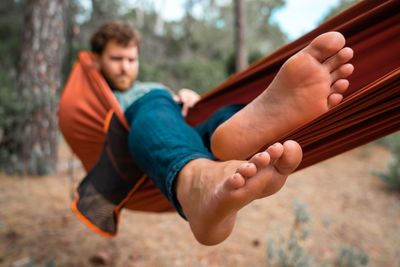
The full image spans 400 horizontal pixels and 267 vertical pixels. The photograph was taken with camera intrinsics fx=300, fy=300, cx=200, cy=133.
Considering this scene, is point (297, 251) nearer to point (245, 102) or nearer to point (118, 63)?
point (245, 102)

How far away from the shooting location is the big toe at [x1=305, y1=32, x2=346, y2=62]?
2.04 ft

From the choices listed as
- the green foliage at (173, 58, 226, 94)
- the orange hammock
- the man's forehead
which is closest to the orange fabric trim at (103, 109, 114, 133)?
the orange hammock

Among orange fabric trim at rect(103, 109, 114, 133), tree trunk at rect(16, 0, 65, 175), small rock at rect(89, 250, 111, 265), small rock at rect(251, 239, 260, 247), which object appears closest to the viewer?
orange fabric trim at rect(103, 109, 114, 133)

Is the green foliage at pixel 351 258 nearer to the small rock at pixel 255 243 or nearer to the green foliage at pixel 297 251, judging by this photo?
the green foliage at pixel 297 251

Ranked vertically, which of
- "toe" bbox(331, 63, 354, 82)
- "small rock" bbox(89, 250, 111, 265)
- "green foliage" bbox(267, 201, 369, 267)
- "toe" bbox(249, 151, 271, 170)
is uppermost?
"toe" bbox(331, 63, 354, 82)

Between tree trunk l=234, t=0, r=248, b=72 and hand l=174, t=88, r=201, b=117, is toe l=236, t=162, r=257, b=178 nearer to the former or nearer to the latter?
hand l=174, t=88, r=201, b=117

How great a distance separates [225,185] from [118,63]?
101 centimetres

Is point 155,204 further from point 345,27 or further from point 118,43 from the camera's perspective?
point 345,27

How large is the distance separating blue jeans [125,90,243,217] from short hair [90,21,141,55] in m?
0.56

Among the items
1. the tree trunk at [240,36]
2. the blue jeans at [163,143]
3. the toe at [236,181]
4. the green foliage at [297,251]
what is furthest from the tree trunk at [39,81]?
the toe at [236,181]

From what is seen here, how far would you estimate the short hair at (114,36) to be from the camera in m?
1.39

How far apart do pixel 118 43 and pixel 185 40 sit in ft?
31.2

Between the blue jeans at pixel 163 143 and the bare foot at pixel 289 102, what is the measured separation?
3.4 inches

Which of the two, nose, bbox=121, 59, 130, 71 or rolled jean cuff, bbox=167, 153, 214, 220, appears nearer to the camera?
rolled jean cuff, bbox=167, 153, 214, 220
